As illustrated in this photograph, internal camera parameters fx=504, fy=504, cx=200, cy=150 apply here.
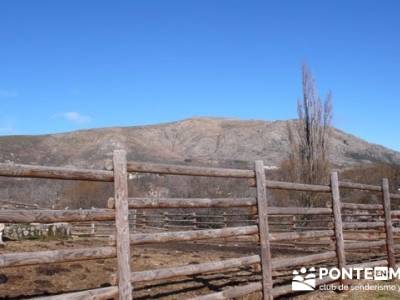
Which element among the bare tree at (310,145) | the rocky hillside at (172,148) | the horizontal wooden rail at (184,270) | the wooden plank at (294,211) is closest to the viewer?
the horizontal wooden rail at (184,270)

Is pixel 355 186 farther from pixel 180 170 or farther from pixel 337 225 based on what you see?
pixel 180 170

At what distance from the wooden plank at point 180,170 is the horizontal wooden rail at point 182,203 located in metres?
0.31

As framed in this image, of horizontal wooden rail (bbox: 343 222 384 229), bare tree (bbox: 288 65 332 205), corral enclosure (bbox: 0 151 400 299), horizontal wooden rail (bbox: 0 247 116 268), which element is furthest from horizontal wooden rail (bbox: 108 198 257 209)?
bare tree (bbox: 288 65 332 205)

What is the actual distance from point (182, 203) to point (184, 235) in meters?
0.37

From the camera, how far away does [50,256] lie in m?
4.36

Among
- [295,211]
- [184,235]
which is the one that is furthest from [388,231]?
A: [184,235]

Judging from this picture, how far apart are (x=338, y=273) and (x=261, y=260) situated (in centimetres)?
244

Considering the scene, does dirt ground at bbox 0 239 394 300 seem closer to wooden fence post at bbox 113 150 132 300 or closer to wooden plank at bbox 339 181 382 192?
wooden plank at bbox 339 181 382 192

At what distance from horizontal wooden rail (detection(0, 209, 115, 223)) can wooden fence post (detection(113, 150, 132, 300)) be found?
0.36 feet

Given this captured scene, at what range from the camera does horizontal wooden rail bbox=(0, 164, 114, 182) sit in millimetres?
4309

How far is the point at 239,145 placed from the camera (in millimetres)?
91062

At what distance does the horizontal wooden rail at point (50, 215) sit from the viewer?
4207 millimetres

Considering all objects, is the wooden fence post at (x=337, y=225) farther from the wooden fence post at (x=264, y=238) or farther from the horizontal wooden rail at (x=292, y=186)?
the wooden fence post at (x=264, y=238)

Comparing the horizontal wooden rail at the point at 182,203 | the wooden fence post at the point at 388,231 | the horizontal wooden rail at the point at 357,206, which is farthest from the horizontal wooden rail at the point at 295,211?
the wooden fence post at the point at 388,231
